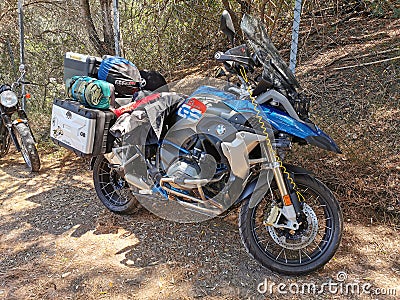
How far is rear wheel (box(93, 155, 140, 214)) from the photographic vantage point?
3.81 meters

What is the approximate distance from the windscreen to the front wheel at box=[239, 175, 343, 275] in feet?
2.16

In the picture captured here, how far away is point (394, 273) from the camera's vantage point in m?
2.87

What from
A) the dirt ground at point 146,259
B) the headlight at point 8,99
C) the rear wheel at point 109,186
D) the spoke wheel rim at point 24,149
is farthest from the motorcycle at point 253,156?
the headlight at point 8,99

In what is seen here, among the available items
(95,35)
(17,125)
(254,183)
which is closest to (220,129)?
(254,183)

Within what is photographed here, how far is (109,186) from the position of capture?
3.91 meters

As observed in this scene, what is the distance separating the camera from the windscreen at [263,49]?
2.76 m

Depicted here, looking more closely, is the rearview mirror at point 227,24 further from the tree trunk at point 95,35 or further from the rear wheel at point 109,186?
the tree trunk at point 95,35

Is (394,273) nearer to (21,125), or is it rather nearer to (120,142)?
(120,142)

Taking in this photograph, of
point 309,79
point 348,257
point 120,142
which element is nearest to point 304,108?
point 348,257

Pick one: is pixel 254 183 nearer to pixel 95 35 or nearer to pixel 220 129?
pixel 220 129

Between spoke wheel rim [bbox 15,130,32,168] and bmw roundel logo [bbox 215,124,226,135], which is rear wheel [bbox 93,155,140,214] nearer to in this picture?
bmw roundel logo [bbox 215,124,226,135]

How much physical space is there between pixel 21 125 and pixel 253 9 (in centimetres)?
307

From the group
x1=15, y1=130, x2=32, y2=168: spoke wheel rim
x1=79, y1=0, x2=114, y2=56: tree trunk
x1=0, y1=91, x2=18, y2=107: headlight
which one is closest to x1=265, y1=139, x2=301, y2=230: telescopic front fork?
x1=15, y1=130, x2=32, y2=168: spoke wheel rim

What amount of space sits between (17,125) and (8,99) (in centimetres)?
31
